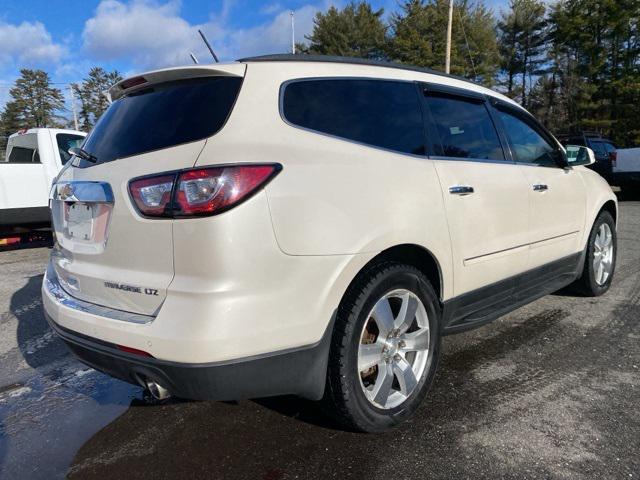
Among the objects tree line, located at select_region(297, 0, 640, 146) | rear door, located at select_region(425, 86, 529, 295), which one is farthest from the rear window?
tree line, located at select_region(297, 0, 640, 146)

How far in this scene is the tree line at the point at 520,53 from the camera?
36.1 m

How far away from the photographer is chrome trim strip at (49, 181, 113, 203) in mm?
2141

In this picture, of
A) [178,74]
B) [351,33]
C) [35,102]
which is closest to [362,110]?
[178,74]

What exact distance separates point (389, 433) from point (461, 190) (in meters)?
1.37

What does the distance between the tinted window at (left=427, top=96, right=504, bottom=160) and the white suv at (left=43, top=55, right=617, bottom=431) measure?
0.07ft

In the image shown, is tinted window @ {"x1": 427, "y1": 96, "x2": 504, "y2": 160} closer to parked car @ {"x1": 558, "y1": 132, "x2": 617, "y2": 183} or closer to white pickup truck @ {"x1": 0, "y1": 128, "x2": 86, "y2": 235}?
white pickup truck @ {"x1": 0, "y1": 128, "x2": 86, "y2": 235}

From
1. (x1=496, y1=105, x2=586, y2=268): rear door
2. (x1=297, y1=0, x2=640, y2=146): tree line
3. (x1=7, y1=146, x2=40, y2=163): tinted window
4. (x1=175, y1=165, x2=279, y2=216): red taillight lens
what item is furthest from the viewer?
(x1=297, y1=0, x2=640, y2=146): tree line

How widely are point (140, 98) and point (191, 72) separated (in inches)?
15.8

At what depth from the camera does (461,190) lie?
9.06 feet

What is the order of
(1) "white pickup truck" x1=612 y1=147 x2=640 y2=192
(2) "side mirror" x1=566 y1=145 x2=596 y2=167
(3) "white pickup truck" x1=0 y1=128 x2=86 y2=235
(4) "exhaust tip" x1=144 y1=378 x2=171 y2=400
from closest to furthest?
(4) "exhaust tip" x1=144 y1=378 x2=171 y2=400
(2) "side mirror" x1=566 y1=145 x2=596 y2=167
(3) "white pickup truck" x1=0 y1=128 x2=86 y2=235
(1) "white pickup truck" x1=612 y1=147 x2=640 y2=192

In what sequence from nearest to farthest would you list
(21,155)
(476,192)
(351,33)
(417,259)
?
(417,259) → (476,192) → (21,155) → (351,33)

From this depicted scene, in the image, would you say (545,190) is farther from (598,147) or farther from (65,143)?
(598,147)

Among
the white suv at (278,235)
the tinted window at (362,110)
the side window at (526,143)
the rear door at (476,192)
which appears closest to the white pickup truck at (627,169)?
the side window at (526,143)

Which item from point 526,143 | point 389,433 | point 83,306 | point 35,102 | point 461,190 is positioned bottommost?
point 389,433
